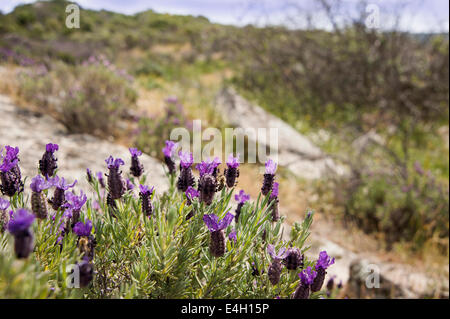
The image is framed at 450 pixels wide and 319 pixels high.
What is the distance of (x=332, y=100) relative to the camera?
7859 mm

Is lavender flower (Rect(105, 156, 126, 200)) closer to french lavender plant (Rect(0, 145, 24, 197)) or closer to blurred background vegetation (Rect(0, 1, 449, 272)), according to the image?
french lavender plant (Rect(0, 145, 24, 197))

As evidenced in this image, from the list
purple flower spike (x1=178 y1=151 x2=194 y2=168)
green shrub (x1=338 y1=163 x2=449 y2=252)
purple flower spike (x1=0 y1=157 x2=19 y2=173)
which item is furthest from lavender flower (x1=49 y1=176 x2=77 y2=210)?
green shrub (x1=338 y1=163 x2=449 y2=252)

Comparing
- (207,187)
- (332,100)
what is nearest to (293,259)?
(207,187)

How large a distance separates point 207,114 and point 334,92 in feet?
11.7

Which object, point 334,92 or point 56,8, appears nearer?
point 334,92

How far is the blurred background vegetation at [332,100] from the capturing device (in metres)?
3.88

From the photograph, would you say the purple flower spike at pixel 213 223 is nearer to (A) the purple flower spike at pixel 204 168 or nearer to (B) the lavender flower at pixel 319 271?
(A) the purple flower spike at pixel 204 168

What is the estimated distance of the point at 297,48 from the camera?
861cm

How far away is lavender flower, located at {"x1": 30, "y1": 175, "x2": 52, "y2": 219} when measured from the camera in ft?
3.73

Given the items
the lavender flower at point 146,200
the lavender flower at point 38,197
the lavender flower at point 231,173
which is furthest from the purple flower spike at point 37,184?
the lavender flower at point 231,173

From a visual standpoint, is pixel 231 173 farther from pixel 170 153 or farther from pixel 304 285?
pixel 304 285

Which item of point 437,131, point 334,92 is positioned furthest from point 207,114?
point 437,131

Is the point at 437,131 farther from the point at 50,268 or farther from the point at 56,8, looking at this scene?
the point at 56,8

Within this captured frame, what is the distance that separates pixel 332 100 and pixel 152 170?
584cm
